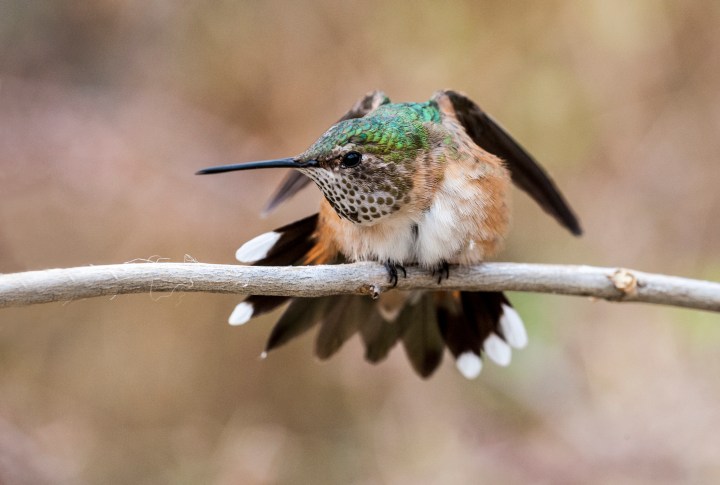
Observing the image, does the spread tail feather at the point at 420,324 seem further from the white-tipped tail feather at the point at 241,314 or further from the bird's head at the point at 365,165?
the bird's head at the point at 365,165

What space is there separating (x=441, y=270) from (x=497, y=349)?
774 mm

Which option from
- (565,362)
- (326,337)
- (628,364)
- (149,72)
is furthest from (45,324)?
(628,364)

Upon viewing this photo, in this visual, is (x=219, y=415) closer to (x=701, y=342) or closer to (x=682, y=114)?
(x=701, y=342)

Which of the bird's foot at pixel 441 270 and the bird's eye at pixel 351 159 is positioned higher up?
the bird's eye at pixel 351 159

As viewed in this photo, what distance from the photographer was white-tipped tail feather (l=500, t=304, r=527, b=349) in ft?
11.0

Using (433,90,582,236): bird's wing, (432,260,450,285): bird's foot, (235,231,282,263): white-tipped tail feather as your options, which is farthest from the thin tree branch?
(433,90,582,236): bird's wing

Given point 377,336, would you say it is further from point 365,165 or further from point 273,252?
point 365,165

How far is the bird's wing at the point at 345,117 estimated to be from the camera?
11.2 ft

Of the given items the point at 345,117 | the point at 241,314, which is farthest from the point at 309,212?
the point at 241,314

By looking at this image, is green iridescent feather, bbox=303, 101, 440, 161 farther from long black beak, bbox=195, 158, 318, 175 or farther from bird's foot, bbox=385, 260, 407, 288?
bird's foot, bbox=385, 260, 407, 288

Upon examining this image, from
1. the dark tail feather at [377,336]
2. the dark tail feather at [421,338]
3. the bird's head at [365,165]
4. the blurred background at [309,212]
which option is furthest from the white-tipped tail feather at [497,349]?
the blurred background at [309,212]

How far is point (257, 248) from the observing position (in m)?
2.92

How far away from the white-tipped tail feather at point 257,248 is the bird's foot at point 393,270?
0.52 m

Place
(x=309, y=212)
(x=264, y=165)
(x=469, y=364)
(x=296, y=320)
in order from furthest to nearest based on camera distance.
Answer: (x=309, y=212) → (x=469, y=364) → (x=296, y=320) → (x=264, y=165)
